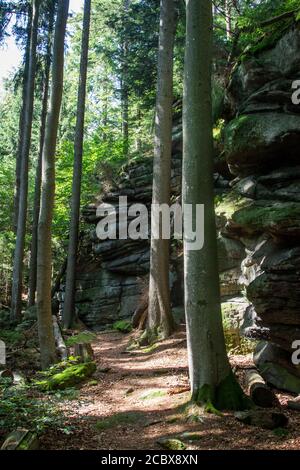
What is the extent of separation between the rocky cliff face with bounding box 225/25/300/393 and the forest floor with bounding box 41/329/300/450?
3.14 feet

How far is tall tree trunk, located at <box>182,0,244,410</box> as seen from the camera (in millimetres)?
6285

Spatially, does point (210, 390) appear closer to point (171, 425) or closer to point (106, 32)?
point (171, 425)

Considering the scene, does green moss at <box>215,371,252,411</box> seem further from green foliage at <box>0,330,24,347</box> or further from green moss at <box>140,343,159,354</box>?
green foliage at <box>0,330,24,347</box>

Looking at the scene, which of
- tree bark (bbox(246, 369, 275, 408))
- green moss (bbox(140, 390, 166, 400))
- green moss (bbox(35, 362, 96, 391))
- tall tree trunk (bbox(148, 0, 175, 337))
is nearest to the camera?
tree bark (bbox(246, 369, 275, 408))

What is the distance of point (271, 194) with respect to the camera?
8.19 metres

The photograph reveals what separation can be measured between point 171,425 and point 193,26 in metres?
6.13

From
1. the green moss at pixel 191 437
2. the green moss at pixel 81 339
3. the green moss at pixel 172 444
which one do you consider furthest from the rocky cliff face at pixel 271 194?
the green moss at pixel 81 339

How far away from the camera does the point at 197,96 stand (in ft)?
21.6

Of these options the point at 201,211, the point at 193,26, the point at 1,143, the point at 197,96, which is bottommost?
the point at 201,211

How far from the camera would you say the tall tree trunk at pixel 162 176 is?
1221 centimetres

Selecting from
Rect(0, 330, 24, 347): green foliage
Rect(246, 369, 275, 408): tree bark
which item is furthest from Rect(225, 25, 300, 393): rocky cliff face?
Rect(0, 330, 24, 347): green foliage

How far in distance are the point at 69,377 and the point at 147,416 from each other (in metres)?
2.59

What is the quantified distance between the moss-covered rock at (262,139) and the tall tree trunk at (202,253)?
6.23ft

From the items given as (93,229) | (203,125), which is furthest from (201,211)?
(93,229)
